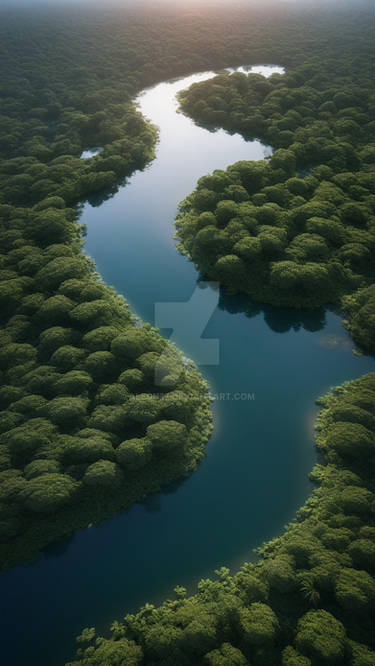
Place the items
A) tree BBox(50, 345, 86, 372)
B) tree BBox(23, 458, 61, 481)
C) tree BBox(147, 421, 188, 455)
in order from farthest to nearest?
tree BBox(50, 345, 86, 372) → tree BBox(147, 421, 188, 455) → tree BBox(23, 458, 61, 481)

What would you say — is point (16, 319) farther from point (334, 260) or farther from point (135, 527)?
point (334, 260)

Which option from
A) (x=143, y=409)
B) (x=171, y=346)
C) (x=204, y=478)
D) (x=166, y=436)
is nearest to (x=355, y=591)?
(x=204, y=478)

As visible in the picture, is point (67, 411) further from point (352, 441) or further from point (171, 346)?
point (352, 441)

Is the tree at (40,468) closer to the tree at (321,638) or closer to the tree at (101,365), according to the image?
the tree at (101,365)

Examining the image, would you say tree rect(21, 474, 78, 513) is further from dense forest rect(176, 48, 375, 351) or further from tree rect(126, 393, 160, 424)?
dense forest rect(176, 48, 375, 351)

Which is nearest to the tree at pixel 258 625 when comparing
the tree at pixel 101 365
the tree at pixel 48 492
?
the tree at pixel 48 492

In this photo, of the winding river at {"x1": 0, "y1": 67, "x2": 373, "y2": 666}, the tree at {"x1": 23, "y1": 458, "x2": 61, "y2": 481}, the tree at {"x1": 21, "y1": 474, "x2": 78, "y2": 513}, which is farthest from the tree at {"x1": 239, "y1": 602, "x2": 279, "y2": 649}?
the tree at {"x1": 23, "y1": 458, "x2": 61, "y2": 481}

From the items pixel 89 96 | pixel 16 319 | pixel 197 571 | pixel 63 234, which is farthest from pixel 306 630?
pixel 89 96
